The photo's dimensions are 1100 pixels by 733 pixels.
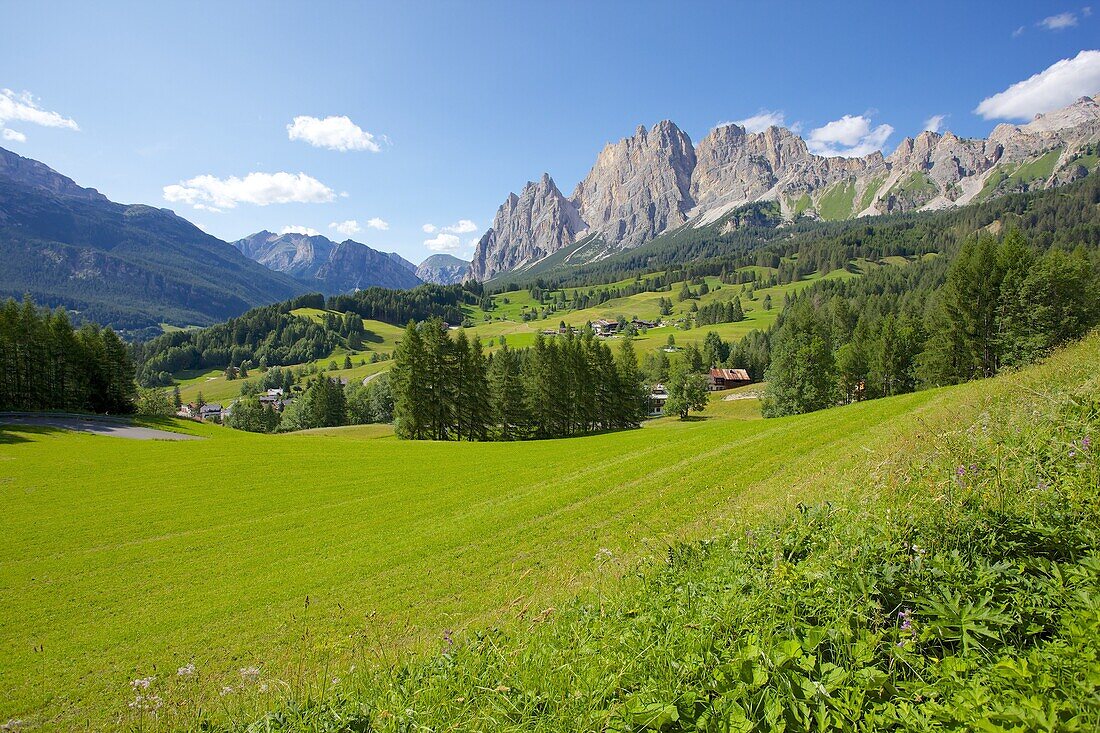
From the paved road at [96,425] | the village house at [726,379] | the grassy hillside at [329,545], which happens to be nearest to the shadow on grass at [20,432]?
the paved road at [96,425]

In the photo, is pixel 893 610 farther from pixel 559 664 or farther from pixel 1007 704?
pixel 559 664

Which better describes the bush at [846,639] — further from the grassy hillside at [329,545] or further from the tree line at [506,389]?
the tree line at [506,389]

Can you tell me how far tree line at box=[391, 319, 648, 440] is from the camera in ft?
185

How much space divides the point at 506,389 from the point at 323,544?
145 feet

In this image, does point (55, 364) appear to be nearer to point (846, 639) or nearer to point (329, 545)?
point (329, 545)

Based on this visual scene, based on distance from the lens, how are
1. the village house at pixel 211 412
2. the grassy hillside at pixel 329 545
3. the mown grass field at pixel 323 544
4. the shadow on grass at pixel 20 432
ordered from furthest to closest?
the village house at pixel 211 412 < the shadow on grass at pixel 20 432 < the mown grass field at pixel 323 544 < the grassy hillside at pixel 329 545

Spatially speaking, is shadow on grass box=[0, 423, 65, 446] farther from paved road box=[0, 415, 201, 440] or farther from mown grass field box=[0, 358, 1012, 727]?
mown grass field box=[0, 358, 1012, 727]

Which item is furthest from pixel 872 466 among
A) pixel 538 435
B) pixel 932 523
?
pixel 538 435

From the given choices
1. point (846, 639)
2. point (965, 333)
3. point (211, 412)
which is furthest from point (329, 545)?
point (211, 412)

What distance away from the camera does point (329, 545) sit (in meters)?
17.8

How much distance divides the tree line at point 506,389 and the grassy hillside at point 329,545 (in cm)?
2447

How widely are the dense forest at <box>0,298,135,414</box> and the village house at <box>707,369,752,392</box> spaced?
122 metres

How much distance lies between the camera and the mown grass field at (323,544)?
1033cm

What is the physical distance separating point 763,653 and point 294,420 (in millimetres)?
114819
